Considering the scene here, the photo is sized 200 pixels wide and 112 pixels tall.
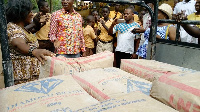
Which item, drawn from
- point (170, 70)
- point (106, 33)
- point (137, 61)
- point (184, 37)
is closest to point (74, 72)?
point (137, 61)

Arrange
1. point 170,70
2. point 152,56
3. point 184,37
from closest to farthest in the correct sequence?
point 170,70
point 152,56
point 184,37

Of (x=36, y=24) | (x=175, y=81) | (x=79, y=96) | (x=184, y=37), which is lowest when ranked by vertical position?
(x=79, y=96)

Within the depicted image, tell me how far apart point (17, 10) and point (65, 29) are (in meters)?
1.15

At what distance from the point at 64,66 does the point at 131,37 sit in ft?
7.89

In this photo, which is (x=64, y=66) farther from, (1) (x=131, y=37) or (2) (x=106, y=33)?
(2) (x=106, y=33)

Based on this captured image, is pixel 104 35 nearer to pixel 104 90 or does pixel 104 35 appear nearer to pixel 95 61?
pixel 95 61

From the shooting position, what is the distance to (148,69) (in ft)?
4.96

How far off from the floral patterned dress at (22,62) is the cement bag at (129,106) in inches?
44.5

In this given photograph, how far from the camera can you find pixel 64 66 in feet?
5.00

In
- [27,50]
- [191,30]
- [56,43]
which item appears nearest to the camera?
[27,50]

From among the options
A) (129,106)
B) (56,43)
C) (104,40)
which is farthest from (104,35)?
(129,106)

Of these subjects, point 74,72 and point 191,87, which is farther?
point 74,72

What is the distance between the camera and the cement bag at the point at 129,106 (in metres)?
0.87

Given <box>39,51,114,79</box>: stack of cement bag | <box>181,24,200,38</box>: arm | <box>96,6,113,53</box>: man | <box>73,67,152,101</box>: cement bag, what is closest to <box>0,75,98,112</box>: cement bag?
<box>73,67,152,101</box>: cement bag
